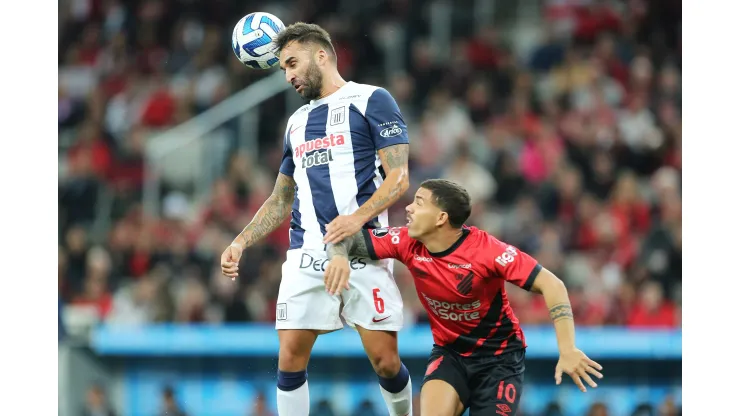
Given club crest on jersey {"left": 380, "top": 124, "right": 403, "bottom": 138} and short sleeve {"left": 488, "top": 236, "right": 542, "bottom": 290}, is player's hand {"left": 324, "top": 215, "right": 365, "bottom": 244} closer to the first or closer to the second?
club crest on jersey {"left": 380, "top": 124, "right": 403, "bottom": 138}

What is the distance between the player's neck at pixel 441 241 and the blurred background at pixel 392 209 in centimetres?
406

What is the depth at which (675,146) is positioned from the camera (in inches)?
490

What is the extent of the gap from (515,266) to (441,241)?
0.45 m

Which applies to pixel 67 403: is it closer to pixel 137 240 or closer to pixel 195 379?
pixel 195 379

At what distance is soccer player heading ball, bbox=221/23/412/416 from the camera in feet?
17.2

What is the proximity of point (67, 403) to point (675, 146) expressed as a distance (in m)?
7.83

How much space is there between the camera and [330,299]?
17.3 ft

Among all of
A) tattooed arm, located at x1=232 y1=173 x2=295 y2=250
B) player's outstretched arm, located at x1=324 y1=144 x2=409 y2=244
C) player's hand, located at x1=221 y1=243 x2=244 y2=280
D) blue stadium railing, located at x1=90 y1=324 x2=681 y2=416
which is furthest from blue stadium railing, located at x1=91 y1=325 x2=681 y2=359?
player's outstretched arm, located at x1=324 y1=144 x2=409 y2=244

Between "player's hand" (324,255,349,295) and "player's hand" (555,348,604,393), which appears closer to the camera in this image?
"player's hand" (555,348,604,393)

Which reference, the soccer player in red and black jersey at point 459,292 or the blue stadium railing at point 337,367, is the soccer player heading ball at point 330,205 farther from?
the blue stadium railing at point 337,367

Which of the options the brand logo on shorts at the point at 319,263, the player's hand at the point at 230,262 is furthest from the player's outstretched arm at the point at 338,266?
the player's hand at the point at 230,262

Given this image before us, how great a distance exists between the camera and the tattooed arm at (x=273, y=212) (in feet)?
18.6
